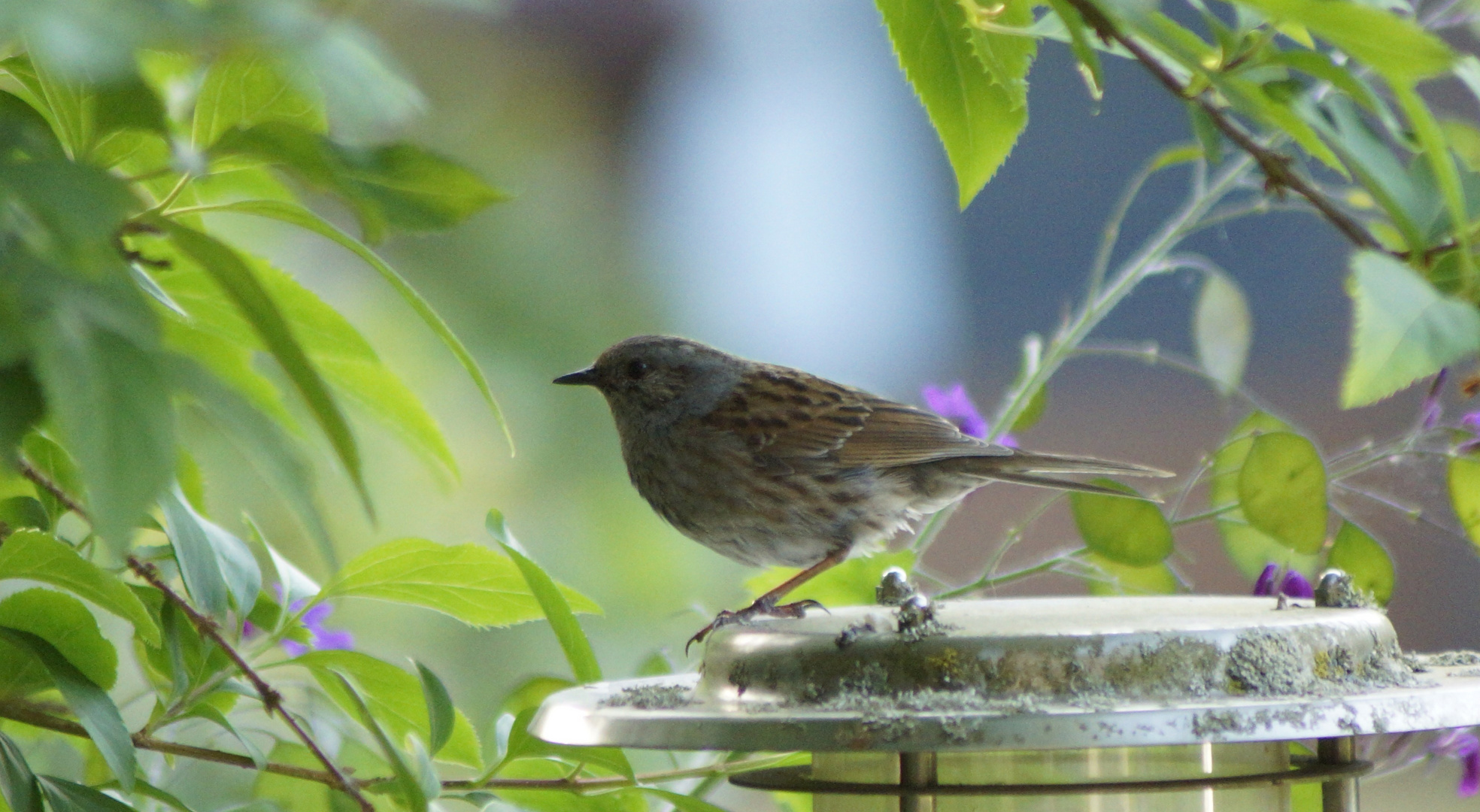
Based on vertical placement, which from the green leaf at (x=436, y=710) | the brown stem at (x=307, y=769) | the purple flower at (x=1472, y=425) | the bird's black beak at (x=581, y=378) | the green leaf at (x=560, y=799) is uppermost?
the bird's black beak at (x=581, y=378)

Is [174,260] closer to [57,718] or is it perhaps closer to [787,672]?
[57,718]

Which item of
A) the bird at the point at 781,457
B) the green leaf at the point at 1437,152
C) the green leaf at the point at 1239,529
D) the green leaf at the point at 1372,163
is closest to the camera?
the green leaf at the point at 1437,152

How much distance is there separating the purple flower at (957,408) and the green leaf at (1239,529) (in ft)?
1.26

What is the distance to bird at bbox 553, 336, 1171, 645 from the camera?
227cm

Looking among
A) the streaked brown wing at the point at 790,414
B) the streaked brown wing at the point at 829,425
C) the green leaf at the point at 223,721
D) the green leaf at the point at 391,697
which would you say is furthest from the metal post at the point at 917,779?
the streaked brown wing at the point at 790,414

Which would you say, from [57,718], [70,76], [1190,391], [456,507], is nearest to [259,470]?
[70,76]

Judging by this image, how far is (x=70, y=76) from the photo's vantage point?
0.57 meters

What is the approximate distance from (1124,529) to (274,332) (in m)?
1.25

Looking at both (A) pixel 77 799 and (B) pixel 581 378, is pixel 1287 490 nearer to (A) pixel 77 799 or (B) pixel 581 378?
(A) pixel 77 799

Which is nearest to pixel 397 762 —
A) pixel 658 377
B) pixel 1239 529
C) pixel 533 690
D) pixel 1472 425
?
pixel 533 690

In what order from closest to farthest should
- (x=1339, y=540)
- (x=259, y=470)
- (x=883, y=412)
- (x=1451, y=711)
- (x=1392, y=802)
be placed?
1. (x=259, y=470)
2. (x=1451, y=711)
3. (x=1339, y=540)
4. (x=883, y=412)
5. (x=1392, y=802)

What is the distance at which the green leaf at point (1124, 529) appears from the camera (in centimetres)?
165

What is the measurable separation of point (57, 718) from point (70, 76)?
825mm

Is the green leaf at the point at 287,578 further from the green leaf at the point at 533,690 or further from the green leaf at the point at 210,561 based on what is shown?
the green leaf at the point at 533,690
